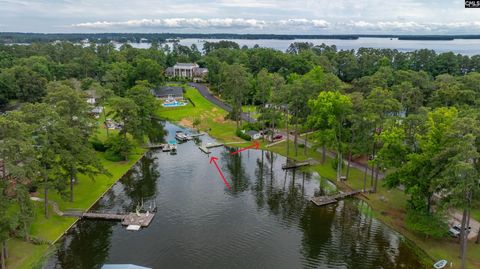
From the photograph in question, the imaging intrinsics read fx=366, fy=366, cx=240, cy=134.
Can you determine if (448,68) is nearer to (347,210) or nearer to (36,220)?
(347,210)

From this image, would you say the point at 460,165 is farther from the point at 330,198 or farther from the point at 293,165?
the point at 293,165

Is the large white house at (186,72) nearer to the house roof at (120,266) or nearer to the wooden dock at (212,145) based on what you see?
the wooden dock at (212,145)

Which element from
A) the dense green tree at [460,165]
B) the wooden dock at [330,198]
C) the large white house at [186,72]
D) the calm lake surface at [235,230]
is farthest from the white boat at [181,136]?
the large white house at [186,72]

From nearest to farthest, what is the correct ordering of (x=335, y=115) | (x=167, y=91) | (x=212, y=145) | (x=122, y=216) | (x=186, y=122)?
(x=122, y=216) → (x=335, y=115) → (x=212, y=145) → (x=186, y=122) → (x=167, y=91)

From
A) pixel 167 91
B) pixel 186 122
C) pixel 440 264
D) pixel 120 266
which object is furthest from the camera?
pixel 167 91

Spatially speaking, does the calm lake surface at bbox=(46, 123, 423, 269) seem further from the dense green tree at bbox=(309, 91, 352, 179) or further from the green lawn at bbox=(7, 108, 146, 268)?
the dense green tree at bbox=(309, 91, 352, 179)

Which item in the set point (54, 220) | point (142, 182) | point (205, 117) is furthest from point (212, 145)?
point (54, 220)

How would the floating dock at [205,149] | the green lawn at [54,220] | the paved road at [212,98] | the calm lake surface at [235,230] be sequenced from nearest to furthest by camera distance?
the green lawn at [54,220]
the calm lake surface at [235,230]
the floating dock at [205,149]
the paved road at [212,98]
